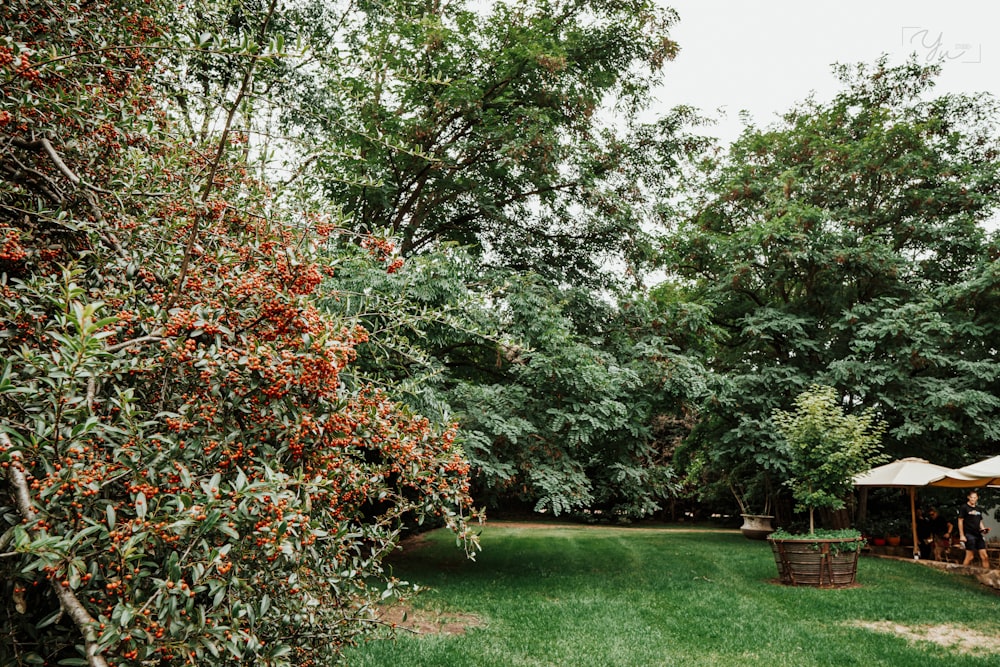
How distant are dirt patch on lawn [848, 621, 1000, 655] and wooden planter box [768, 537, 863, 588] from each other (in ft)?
7.26

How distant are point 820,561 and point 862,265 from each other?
8293 millimetres

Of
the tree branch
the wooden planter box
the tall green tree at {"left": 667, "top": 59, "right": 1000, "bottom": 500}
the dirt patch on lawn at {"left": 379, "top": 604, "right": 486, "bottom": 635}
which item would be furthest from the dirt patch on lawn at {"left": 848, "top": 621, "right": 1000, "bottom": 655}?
the tree branch

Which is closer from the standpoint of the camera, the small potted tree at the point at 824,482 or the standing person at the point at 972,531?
the small potted tree at the point at 824,482

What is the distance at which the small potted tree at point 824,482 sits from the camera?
10.2 m

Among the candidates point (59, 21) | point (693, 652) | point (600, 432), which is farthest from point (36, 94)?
point (600, 432)

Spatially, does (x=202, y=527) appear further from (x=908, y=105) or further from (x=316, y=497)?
(x=908, y=105)

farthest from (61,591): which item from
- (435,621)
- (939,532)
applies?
(939,532)

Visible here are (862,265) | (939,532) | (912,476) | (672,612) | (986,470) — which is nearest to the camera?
(672,612)

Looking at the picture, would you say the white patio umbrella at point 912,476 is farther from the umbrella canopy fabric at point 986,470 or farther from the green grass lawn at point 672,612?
the umbrella canopy fabric at point 986,470

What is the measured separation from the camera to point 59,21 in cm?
279

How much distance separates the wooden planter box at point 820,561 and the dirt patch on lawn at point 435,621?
584 cm

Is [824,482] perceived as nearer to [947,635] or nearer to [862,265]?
[947,635]

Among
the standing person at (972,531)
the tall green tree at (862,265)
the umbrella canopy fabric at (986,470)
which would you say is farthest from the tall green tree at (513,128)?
the standing person at (972,531)

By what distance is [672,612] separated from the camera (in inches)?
331
